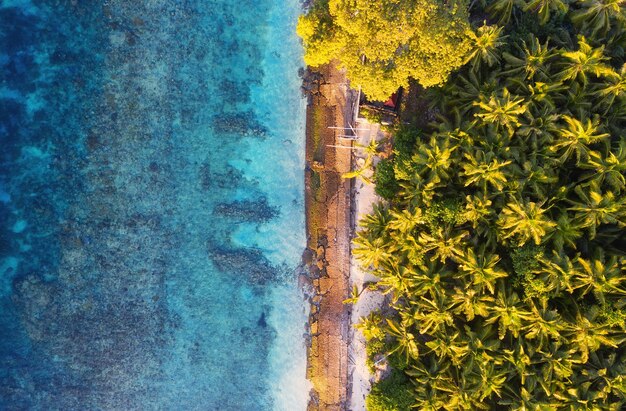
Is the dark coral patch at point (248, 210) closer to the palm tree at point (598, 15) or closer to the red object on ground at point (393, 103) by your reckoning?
the red object on ground at point (393, 103)

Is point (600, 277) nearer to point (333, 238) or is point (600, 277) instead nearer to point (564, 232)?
point (564, 232)

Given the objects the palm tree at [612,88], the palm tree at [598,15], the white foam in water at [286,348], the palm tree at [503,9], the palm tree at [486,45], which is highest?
the palm tree at [503,9]

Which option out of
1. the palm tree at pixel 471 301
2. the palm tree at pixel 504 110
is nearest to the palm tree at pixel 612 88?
the palm tree at pixel 504 110

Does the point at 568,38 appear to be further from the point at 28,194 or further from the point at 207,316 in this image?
the point at 28,194

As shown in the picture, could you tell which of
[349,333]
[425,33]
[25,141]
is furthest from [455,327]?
[25,141]

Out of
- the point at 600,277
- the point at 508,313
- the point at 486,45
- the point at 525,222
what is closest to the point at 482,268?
the point at 508,313

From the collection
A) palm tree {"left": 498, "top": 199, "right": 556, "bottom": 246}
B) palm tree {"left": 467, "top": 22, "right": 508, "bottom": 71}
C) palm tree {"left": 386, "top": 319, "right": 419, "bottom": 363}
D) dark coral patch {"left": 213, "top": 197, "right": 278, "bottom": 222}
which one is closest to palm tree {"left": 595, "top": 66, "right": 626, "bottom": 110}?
palm tree {"left": 467, "top": 22, "right": 508, "bottom": 71}

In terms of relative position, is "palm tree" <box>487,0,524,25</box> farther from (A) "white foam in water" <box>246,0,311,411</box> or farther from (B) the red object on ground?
(A) "white foam in water" <box>246,0,311,411</box>
